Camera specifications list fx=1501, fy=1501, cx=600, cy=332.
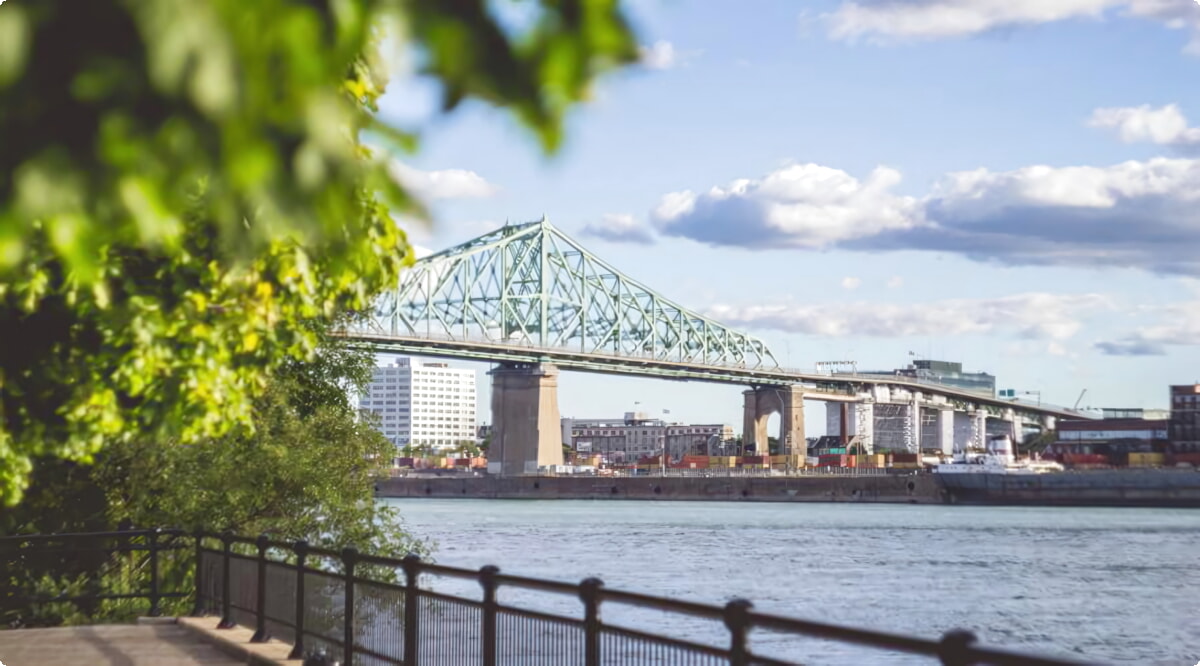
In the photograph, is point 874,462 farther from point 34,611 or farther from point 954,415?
point 34,611

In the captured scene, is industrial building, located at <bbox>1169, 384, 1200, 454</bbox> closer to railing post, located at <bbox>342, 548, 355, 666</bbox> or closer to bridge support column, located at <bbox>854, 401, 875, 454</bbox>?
bridge support column, located at <bbox>854, 401, 875, 454</bbox>

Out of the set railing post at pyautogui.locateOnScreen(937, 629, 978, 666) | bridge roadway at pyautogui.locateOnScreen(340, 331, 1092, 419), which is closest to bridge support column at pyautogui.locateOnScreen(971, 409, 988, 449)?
bridge roadway at pyautogui.locateOnScreen(340, 331, 1092, 419)

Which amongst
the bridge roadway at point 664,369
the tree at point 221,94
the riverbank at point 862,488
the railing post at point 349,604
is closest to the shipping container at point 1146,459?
the bridge roadway at point 664,369

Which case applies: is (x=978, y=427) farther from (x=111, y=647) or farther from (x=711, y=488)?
(x=111, y=647)

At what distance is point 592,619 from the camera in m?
7.90

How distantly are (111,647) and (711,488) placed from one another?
372 feet

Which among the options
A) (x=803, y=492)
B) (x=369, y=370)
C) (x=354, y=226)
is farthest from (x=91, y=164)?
(x=803, y=492)

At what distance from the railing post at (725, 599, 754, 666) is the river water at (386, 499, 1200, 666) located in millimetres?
17500

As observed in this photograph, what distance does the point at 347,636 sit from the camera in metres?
11.1

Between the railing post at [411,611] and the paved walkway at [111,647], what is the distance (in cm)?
279

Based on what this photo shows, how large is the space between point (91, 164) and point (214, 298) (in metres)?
5.26

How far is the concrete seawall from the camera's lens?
375 feet

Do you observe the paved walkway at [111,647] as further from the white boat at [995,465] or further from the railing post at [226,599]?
the white boat at [995,465]

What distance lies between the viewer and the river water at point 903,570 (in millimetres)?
30375
